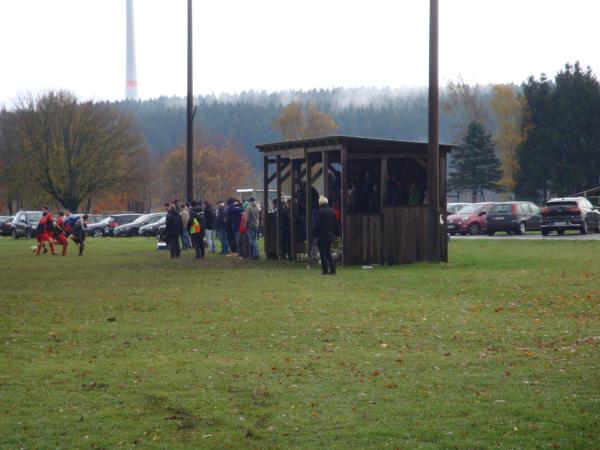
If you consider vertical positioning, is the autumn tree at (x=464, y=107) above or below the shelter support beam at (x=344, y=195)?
above

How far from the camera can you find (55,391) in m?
9.84

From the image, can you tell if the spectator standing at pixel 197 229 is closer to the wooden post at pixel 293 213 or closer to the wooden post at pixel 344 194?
the wooden post at pixel 293 213

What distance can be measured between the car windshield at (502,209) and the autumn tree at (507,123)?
1712 inches

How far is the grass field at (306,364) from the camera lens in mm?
8055

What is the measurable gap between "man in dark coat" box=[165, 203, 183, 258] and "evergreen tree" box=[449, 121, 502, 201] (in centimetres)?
6308

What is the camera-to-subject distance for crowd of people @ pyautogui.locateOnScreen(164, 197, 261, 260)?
32.3 metres

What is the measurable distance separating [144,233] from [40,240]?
25.8 meters

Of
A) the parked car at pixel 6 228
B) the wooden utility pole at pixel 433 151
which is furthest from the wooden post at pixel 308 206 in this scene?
the parked car at pixel 6 228

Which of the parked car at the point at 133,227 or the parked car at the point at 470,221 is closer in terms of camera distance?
the parked car at the point at 470,221

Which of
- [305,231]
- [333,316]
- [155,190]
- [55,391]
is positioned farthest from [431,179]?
[155,190]

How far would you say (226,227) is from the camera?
35.6 m

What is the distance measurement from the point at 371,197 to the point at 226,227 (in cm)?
807

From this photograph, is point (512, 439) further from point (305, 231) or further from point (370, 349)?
point (305, 231)

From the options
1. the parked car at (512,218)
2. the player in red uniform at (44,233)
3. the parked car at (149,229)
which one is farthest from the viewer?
the parked car at (149,229)
